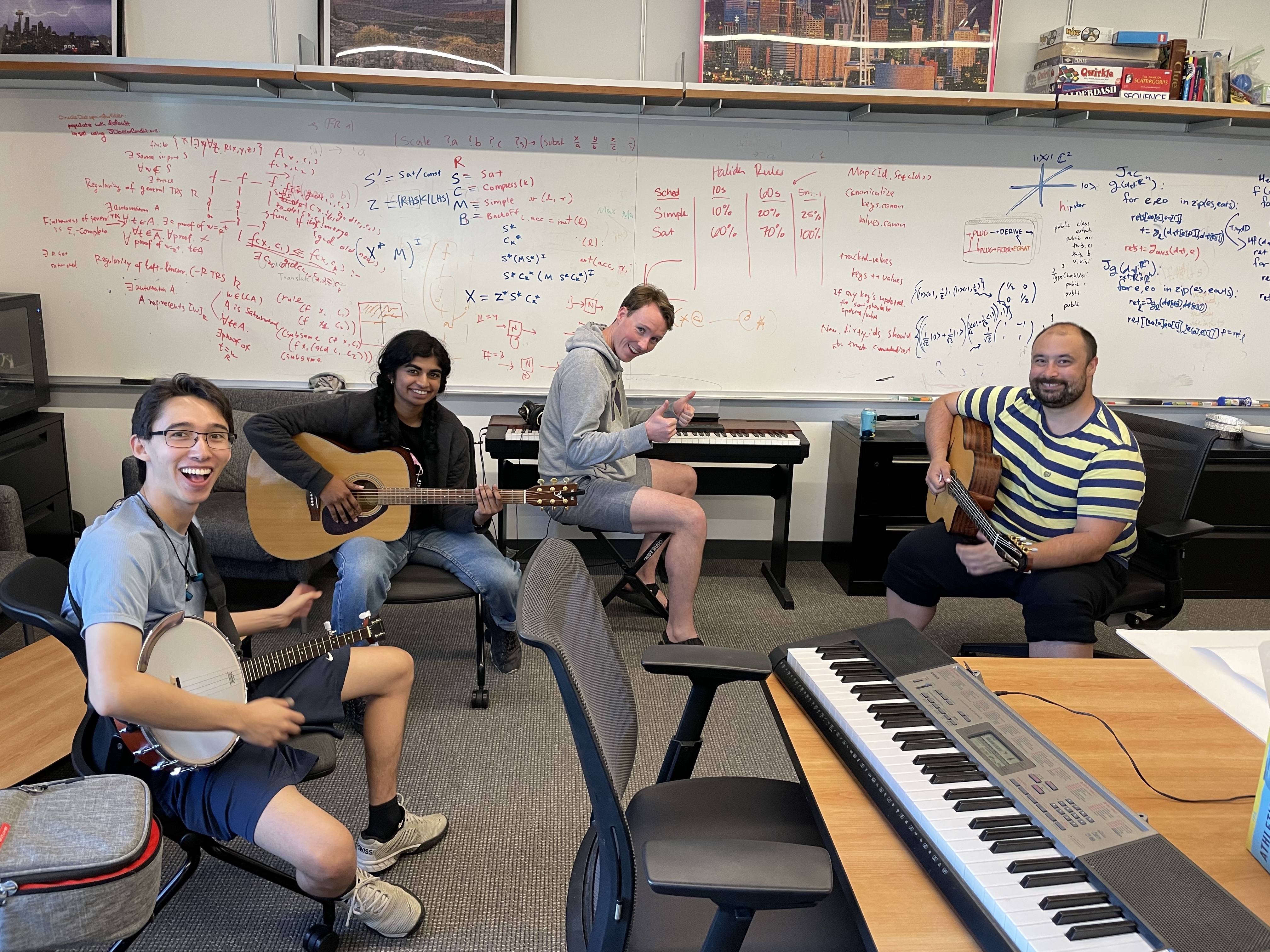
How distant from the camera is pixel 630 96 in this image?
3.67m

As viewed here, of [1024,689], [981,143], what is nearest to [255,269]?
[981,143]

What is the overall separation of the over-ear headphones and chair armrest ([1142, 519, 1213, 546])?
2311 millimetres

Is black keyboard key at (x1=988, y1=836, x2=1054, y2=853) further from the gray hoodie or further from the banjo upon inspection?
the gray hoodie

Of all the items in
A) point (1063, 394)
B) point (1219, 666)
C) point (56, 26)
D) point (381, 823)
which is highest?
point (56, 26)

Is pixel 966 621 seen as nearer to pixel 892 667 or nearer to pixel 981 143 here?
pixel 981 143

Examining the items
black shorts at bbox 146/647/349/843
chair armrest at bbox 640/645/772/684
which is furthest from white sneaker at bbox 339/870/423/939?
chair armrest at bbox 640/645/772/684

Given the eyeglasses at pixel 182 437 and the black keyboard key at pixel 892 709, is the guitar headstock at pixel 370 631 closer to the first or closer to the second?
the eyeglasses at pixel 182 437

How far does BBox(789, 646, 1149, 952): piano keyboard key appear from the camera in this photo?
99cm

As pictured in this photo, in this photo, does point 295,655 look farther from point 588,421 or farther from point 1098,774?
point 1098,774

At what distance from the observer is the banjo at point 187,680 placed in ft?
5.43

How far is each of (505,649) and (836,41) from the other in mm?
2794

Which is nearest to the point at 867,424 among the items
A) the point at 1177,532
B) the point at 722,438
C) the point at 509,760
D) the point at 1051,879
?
the point at 722,438

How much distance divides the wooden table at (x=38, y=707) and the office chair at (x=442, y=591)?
863 millimetres

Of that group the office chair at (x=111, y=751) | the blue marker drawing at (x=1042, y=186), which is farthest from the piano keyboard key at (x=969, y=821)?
the blue marker drawing at (x=1042, y=186)
